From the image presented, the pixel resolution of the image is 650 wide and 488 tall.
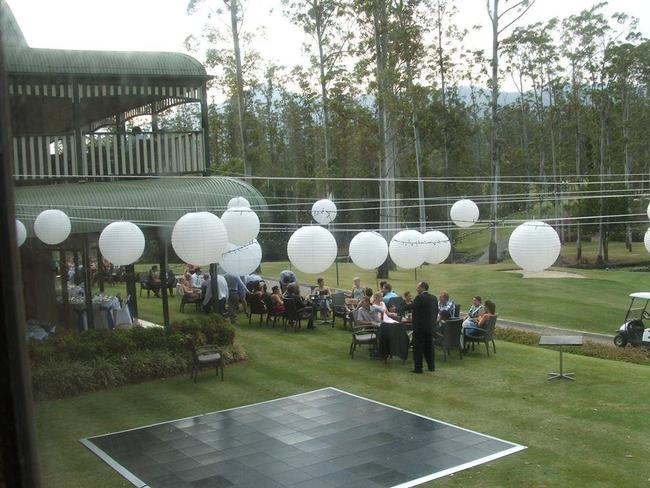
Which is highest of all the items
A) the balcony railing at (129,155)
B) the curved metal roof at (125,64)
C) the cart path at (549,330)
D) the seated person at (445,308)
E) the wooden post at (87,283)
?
the curved metal roof at (125,64)

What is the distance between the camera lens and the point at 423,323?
30.2ft

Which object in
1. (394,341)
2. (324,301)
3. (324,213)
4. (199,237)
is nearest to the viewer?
(199,237)

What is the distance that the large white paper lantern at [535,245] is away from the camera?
27.7 ft

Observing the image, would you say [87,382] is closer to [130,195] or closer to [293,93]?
[130,195]

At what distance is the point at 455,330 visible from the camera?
10344 mm

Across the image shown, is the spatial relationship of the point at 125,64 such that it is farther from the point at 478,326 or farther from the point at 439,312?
the point at 478,326

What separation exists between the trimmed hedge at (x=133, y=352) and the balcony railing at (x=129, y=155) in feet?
8.13

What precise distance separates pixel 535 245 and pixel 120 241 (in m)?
5.72

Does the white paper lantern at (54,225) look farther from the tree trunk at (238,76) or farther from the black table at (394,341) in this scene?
the tree trunk at (238,76)

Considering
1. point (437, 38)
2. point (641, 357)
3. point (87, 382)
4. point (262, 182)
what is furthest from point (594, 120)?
point (87, 382)

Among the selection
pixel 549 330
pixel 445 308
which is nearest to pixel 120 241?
pixel 445 308

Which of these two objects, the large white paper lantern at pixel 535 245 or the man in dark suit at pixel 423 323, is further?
the man in dark suit at pixel 423 323

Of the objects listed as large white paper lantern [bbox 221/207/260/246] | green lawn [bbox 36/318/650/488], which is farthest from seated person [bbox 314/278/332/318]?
large white paper lantern [bbox 221/207/260/246]

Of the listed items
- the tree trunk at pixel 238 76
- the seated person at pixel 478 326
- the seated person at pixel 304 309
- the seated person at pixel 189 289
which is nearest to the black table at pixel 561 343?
the seated person at pixel 478 326
